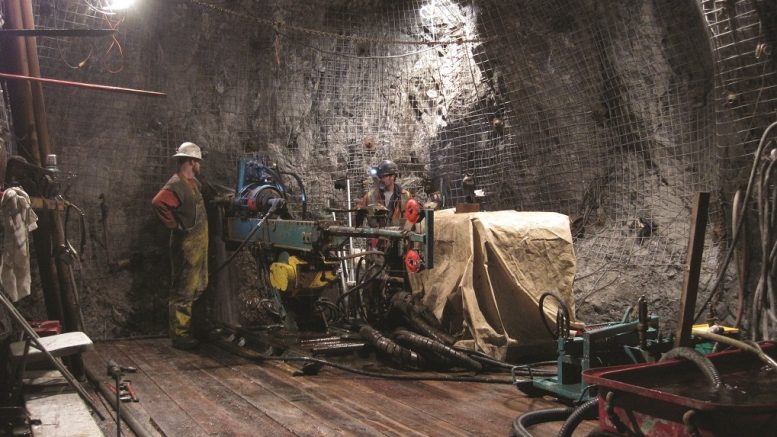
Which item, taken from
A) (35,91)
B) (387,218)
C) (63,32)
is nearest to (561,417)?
(387,218)

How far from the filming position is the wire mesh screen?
6406 millimetres

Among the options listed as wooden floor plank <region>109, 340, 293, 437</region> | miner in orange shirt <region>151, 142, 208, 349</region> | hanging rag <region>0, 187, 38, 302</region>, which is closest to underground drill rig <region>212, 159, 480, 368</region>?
miner in orange shirt <region>151, 142, 208, 349</region>

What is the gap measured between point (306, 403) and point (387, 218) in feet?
5.40

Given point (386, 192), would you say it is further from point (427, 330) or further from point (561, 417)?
point (561, 417)

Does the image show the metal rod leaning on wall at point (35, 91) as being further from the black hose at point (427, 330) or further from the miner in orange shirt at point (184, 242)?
the black hose at point (427, 330)

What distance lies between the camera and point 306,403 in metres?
4.38

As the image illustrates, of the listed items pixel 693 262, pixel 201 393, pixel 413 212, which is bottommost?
pixel 201 393

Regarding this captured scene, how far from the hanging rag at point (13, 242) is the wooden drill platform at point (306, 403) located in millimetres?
1111

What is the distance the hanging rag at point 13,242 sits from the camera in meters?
3.89

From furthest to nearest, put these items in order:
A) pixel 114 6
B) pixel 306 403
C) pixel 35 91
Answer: pixel 114 6 → pixel 35 91 → pixel 306 403

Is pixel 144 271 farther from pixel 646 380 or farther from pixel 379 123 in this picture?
pixel 646 380

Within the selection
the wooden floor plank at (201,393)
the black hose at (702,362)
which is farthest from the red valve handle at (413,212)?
the black hose at (702,362)

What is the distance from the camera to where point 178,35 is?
773 cm

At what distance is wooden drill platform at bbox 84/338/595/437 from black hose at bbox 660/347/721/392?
127cm
